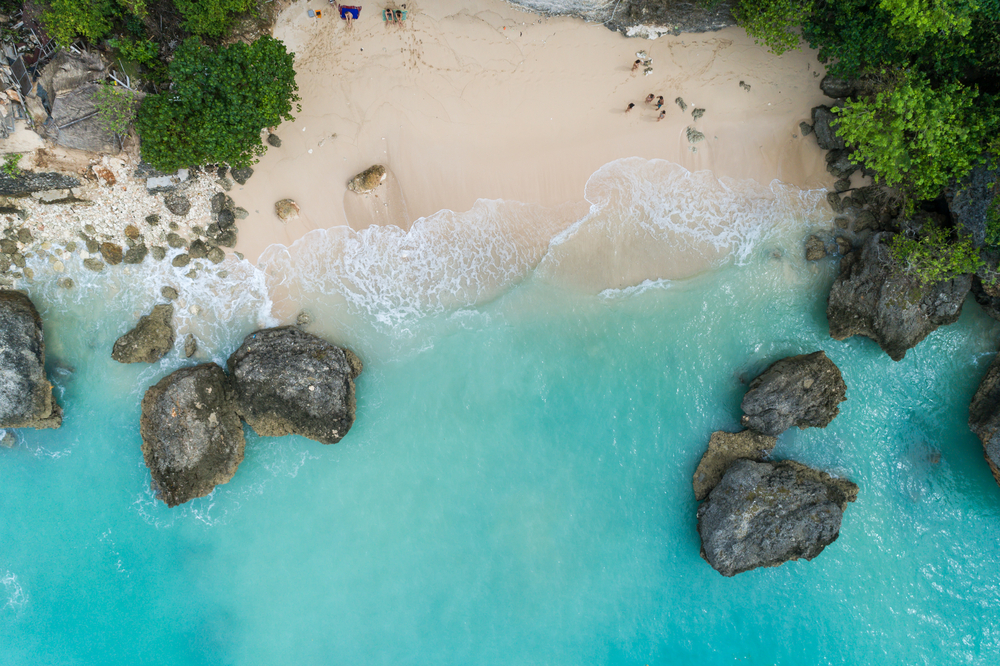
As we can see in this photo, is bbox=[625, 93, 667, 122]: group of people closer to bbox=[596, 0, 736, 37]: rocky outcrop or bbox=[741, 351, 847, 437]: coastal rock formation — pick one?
bbox=[596, 0, 736, 37]: rocky outcrop

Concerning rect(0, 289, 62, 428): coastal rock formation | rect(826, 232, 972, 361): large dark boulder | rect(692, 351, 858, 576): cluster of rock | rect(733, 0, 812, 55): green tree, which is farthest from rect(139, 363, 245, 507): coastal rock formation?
rect(826, 232, 972, 361): large dark boulder

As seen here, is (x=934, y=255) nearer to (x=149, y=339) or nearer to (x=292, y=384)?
(x=292, y=384)

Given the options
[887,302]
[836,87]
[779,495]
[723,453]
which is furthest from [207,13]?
[779,495]

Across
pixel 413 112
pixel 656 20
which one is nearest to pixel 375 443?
pixel 413 112

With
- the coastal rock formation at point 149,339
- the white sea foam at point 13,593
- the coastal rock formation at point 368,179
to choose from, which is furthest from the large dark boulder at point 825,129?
the white sea foam at point 13,593

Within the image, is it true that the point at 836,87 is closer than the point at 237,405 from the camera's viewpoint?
Yes

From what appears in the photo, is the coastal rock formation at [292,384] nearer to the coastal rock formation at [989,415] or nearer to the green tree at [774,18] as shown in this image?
the green tree at [774,18]

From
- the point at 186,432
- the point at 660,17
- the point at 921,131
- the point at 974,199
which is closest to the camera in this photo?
the point at 921,131
